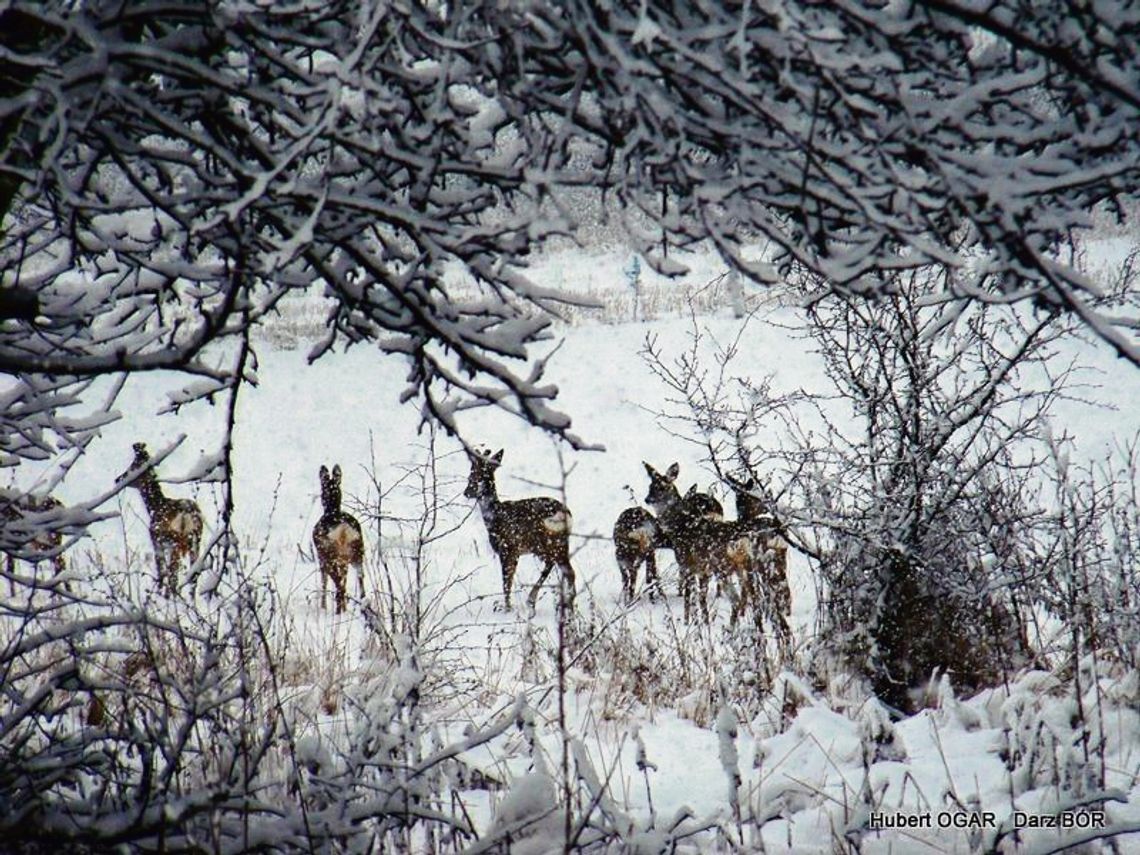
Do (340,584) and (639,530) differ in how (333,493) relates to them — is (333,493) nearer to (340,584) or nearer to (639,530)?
(340,584)

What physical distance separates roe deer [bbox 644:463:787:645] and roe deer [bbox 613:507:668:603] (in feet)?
0.37

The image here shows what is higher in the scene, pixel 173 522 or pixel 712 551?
pixel 173 522

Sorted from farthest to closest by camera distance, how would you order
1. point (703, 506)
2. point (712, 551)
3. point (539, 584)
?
1. point (703, 506)
2. point (712, 551)
3. point (539, 584)

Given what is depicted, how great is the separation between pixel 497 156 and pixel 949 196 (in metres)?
0.96

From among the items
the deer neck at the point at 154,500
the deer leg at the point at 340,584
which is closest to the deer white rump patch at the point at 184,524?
the deer neck at the point at 154,500

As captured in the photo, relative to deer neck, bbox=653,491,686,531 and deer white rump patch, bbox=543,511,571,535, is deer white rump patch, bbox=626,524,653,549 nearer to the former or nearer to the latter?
deer neck, bbox=653,491,686,531

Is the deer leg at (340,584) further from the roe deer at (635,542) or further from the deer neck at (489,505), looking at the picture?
the roe deer at (635,542)

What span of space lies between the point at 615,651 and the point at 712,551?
1917mm

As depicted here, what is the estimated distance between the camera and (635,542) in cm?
734

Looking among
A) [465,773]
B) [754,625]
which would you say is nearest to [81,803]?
[465,773]

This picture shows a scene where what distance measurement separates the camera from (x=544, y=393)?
2031mm

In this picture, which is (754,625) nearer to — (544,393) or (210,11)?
(544,393)

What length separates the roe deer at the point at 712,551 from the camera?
18.2 ft

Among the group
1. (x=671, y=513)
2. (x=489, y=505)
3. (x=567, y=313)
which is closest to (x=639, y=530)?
(x=671, y=513)
